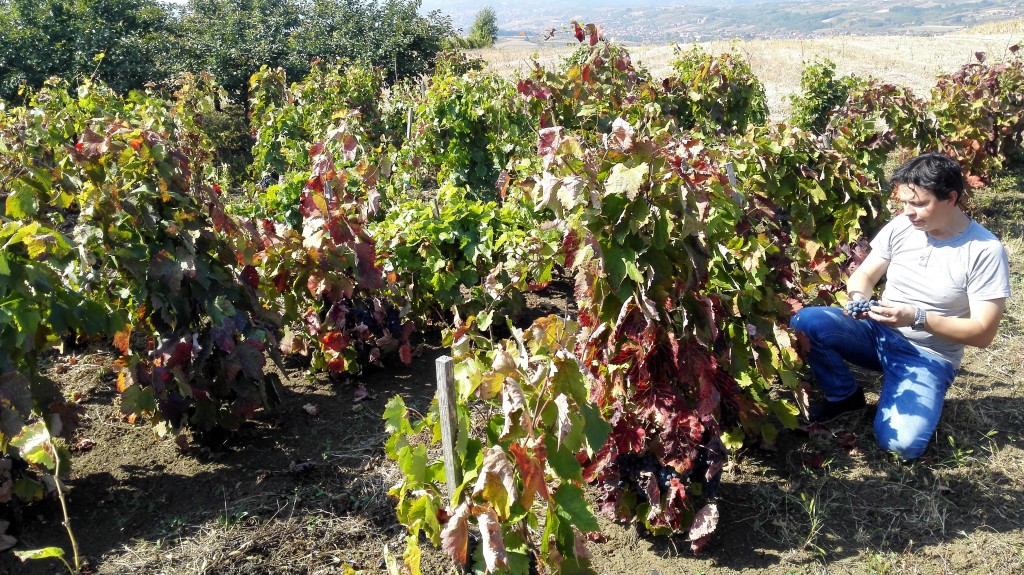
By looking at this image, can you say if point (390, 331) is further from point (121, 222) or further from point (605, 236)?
point (605, 236)

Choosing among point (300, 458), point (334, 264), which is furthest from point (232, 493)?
point (334, 264)

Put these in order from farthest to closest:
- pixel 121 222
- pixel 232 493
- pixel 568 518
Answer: pixel 232 493 → pixel 121 222 → pixel 568 518

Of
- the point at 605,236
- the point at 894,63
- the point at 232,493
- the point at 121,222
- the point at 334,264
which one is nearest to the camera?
the point at 605,236

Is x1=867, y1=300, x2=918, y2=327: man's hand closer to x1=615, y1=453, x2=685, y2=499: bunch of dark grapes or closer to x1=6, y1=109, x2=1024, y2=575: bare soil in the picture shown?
x1=6, y1=109, x2=1024, y2=575: bare soil

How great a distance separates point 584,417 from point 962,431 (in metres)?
2.27

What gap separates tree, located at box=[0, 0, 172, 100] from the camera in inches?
513

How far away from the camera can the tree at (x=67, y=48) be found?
42.7 feet

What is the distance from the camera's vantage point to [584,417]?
198 centimetres

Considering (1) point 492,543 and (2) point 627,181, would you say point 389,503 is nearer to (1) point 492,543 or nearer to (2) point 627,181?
(1) point 492,543

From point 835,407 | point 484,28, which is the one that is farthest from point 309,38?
point 484,28

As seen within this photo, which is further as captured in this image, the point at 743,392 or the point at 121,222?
the point at 743,392

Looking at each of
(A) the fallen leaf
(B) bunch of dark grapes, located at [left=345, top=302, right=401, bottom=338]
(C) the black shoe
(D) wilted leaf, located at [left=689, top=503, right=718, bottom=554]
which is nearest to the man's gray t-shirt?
(C) the black shoe

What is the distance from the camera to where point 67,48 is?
537 inches

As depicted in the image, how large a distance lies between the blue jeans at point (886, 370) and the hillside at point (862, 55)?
9839mm
